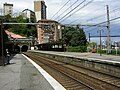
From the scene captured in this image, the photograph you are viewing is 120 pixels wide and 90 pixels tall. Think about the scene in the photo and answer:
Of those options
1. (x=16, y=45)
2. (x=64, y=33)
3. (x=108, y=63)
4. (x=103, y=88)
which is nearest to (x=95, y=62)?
(x=108, y=63)

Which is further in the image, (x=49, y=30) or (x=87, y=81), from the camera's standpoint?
(x=49, y=30)

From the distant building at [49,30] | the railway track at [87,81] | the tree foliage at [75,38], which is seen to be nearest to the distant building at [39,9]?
the distant building at [49,30]

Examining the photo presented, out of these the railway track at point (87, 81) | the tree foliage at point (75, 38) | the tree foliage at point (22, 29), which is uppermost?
the tree foliage at point (22, 29)

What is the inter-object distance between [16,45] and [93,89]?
105 meters

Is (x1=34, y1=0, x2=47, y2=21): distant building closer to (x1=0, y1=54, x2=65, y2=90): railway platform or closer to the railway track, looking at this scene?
(x1=0, y1=54, x2=65, y2=90): railway platform

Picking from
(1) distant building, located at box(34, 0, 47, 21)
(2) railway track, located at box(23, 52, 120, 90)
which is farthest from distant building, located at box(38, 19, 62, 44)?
(2) railway track, located at box(23, 52, 120, 90)

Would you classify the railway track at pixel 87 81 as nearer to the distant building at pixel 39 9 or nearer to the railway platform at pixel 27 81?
the railway platform at pixel 27 81

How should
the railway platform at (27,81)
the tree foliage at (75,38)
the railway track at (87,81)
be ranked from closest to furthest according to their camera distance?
the railway platform at (27,81) → the railway track at (87,81) → the tree foliage at (75,38)

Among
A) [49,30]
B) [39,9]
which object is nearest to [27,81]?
[49,30]

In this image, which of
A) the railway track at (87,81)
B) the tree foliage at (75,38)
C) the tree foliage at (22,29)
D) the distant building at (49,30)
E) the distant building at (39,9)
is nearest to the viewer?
the railway track at (87,81)

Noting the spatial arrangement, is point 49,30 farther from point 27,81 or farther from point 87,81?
point 27,81

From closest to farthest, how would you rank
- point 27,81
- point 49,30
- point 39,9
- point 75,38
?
1. point 27,81
2. point 49,30
3. point 75,38
4. point 39,9

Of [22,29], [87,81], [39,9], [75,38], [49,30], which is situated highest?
[39,9]

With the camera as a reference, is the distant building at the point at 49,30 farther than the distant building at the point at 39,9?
No
